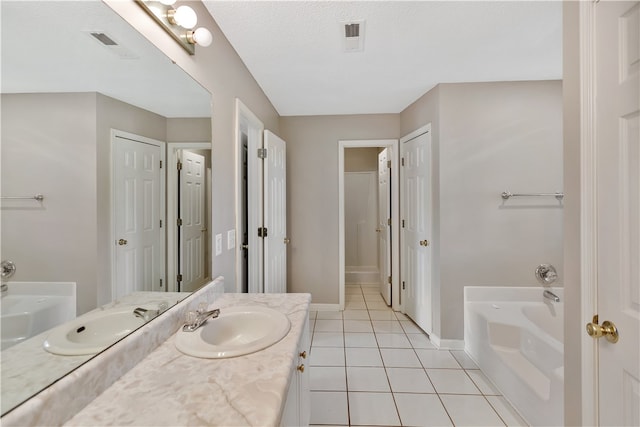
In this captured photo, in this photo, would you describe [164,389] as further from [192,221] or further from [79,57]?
[79,57]

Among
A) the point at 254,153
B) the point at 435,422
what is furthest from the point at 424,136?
the point at 435,422

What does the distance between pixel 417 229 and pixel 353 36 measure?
6.17 feet

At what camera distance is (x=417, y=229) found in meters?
2.78

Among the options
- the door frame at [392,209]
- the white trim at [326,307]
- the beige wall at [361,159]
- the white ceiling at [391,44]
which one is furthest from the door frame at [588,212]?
the beige wall at [361,159]

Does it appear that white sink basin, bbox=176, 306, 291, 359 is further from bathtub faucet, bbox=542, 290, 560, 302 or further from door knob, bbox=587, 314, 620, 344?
bathtub faucet, bbox=542, 290, 560, 302

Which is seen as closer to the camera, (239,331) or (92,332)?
(92,332)

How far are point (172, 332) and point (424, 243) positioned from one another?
227 cm

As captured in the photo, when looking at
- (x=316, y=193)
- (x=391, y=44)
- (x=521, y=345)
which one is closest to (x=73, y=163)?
(x=391, y=44)

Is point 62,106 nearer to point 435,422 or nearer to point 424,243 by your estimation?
point 435,422

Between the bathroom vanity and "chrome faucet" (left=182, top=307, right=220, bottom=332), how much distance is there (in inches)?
2.8

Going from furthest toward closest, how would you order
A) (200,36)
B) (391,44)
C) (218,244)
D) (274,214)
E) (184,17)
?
(274,214) < (391,44) < (218,244) < (200,36) < (184,17)

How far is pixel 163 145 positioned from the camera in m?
1.10

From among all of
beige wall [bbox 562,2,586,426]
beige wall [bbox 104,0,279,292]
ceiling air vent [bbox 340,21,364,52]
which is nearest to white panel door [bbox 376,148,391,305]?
ceiling air vent [bbox 340,21,364,52]

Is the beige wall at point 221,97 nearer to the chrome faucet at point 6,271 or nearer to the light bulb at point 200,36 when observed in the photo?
the light bulb at point 200,36
